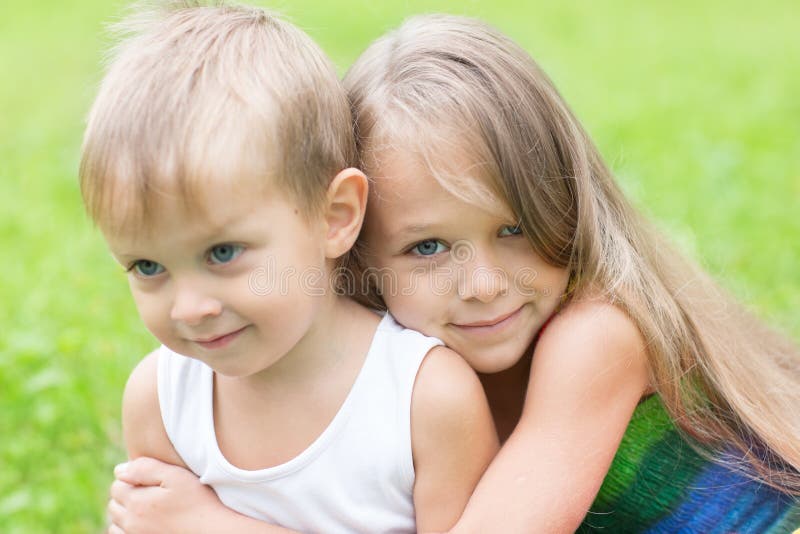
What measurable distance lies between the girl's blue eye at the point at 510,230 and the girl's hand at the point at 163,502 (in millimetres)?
883

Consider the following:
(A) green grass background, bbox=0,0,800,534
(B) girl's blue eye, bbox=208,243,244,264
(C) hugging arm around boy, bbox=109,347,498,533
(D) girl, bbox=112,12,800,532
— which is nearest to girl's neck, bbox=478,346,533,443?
(D) girl, bbox=112,12,800,532

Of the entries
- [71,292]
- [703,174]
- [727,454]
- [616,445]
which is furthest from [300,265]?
[703,174]

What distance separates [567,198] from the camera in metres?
2.38

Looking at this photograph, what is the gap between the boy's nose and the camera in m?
1.97

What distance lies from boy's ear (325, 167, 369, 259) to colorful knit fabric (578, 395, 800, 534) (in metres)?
0.87

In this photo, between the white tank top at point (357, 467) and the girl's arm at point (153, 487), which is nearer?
the white tank top at point (357, 467)

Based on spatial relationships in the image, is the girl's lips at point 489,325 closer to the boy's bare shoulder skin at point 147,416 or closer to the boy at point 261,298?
the boy at point 261,298

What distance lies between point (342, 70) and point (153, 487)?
1641 mm

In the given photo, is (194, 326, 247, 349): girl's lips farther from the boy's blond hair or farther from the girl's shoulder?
the girl's shoulder

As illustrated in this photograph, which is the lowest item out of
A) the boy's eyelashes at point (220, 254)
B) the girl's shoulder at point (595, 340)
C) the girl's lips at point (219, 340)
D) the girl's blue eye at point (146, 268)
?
the girl's shoulder at point (595, 340)

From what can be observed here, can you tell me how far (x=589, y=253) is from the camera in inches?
93.5

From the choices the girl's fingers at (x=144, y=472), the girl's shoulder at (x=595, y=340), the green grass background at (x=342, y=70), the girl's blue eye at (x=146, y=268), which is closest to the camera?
the girl's blue eye at (x=146, y=268)

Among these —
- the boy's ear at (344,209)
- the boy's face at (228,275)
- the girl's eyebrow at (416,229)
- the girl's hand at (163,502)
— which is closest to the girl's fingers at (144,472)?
the girl's hand at (163,502)

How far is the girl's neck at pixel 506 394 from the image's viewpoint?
8.57ft
